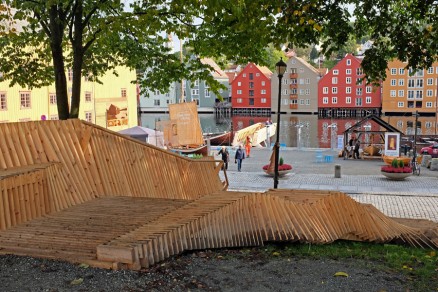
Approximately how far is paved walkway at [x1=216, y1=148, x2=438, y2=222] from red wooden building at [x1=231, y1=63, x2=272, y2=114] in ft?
231

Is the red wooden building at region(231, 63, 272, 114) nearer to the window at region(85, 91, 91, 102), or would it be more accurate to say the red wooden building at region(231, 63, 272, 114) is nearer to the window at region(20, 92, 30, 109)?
the window at region(85, 91, 91, 102)

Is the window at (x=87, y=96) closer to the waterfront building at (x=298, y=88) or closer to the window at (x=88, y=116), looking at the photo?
the window at (x=88, y=116)

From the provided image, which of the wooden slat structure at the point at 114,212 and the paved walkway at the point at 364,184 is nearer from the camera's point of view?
the wooden slat structure at the point at 114,212

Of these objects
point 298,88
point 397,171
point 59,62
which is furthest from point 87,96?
point 298,88

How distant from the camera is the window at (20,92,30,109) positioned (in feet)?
127

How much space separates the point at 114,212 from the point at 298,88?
100177mm

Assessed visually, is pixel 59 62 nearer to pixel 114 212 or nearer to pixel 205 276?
pixel 114 212

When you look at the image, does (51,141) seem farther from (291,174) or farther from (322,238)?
(291,174)

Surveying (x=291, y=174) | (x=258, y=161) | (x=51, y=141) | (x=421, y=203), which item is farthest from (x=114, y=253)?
(x=258, y=161)

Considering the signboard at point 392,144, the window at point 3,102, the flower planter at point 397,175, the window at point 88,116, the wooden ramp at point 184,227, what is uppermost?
the window at point 3,102

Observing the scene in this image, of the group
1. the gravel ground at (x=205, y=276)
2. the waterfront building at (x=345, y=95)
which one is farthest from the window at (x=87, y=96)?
the waterfront building at (x=345, y=95)

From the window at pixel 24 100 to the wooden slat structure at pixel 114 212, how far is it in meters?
29.8

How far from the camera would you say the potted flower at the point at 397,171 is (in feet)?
82.8

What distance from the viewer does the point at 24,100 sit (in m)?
39.1
